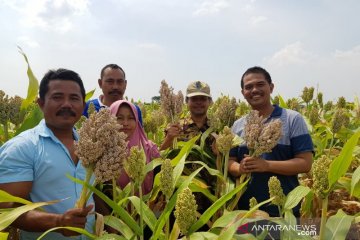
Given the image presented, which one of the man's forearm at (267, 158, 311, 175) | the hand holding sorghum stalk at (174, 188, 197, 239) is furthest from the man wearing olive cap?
the hand holding sorghum stalk at (174, 188, 197, 239)

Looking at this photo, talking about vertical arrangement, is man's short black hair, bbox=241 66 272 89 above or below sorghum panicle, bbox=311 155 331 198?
above

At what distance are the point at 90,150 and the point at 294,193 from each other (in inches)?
40.8

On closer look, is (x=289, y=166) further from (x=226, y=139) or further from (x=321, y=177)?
(x=321, y=177)

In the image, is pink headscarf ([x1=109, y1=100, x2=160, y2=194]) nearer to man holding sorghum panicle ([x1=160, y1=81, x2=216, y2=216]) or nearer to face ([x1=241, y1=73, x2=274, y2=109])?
man holding sorghum panicle ([x1=160, y1=81, x2=216, y2=216])

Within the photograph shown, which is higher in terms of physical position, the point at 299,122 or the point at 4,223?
the point at 299,122

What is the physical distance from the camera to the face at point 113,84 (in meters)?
3.96

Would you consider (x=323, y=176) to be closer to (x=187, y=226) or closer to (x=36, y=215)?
(x=187, y=226)

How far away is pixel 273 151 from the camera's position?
2.61m

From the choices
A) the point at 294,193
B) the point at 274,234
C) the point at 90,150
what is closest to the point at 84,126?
the point at 90,150

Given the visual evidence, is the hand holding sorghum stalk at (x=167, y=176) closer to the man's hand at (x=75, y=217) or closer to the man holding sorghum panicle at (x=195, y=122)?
the man's hand at (x=75, y=217)

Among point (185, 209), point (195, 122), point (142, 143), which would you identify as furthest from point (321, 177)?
point (195, 122)

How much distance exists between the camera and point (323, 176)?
1325mm

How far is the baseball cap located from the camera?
3.47 m

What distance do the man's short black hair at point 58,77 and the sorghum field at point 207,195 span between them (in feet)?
0.73
